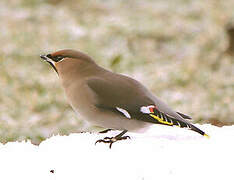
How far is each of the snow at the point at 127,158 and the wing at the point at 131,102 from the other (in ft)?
0.84

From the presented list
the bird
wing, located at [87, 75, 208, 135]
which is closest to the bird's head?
the bird

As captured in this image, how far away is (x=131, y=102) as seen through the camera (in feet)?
14.0

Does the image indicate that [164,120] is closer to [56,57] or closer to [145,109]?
[145,109]

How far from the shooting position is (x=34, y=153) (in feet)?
14.6

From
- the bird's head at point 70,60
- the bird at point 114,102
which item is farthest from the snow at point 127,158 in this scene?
the bird's head at point 70,60

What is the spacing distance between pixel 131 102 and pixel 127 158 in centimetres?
45

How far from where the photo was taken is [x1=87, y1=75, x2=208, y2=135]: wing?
418 cm

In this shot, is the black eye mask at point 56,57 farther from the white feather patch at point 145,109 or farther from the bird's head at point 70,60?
the white feather patch at point 145,109

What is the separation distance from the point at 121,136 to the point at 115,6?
10719mm

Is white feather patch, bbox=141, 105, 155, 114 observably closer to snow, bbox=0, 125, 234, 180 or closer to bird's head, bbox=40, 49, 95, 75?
snow, bbox=0, 125, 234, 180

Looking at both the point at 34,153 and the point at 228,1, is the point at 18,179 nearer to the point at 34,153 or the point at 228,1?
the point at 34,153

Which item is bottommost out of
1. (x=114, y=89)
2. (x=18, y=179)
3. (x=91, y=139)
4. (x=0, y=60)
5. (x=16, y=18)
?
(x=18, y=179)

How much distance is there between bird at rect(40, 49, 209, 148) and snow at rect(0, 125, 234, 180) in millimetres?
170

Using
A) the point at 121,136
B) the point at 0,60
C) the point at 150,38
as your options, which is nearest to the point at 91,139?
the point at 121,136
